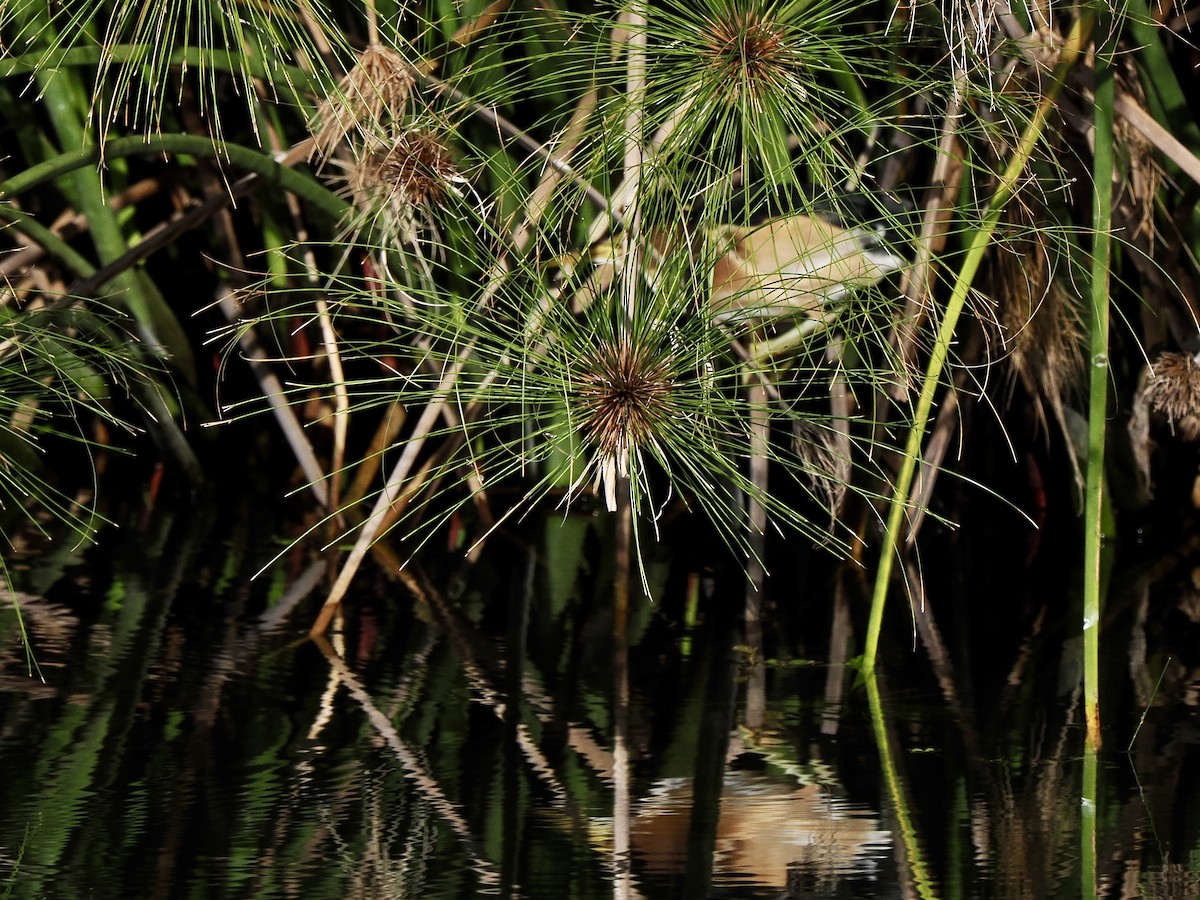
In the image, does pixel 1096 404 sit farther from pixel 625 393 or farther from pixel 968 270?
pixel 625 393

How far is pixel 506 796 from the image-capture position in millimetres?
1065

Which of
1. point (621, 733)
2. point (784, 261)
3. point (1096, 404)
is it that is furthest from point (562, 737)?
point (784, 261)

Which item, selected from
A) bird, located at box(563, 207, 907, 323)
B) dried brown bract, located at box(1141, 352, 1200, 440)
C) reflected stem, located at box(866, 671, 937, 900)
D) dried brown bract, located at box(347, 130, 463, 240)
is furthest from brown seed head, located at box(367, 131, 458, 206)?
dried brown bract, located at box(1141, 352, 1200, 440)

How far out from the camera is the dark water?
94 cm

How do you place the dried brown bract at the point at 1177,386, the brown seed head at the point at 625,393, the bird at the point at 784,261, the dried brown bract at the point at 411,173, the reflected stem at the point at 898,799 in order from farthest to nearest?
1. the dried brown bract at the point at 1177,386
2. the dried brown bract at the point at 411,173
3. the bird at the point at 784,261
4. the brown seed head at the point at 625,393
5. the reflected stem at the point at 898,799

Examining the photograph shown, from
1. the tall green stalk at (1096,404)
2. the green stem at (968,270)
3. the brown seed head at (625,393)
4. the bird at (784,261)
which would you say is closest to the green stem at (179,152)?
the bird at (784,261)

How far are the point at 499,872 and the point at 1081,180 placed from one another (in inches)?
44.1

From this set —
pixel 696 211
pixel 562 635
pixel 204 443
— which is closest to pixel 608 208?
pixel 696 211

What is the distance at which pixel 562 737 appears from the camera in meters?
1.20

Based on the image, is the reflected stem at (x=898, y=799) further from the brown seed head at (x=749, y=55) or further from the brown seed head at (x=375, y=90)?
the brown seed head at (x=375, y=90)

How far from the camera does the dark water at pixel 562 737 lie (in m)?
0.94

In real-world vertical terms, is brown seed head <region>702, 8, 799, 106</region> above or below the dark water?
above

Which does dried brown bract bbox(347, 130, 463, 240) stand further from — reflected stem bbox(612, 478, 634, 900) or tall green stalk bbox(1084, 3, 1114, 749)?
tall green stalk bbox(1084, 3, 1114, 749)

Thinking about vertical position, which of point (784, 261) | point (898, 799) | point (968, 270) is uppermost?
point (784, 261)
